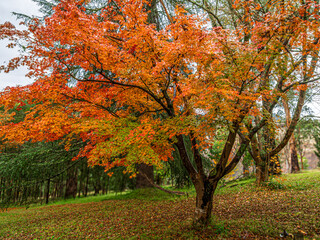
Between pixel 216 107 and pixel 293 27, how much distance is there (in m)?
2.35

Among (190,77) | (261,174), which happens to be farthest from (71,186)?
(190,77)

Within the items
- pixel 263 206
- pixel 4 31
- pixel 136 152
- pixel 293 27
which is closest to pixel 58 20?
pixel 4 31

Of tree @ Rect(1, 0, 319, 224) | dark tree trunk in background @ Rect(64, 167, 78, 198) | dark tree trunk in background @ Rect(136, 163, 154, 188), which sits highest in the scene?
tree @ Rect(1, 0, 319, 224)

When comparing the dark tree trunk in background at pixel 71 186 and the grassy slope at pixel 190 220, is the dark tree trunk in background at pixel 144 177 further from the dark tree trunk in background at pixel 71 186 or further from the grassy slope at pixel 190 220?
the dark tree trunk in background at pixel 71 186

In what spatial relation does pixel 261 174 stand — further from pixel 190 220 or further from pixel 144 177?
pixel 144 177

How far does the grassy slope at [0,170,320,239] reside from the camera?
3975mm

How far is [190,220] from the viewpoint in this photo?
4.84 meters

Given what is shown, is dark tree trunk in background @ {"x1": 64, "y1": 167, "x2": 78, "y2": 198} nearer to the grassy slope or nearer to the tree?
the grassy slope

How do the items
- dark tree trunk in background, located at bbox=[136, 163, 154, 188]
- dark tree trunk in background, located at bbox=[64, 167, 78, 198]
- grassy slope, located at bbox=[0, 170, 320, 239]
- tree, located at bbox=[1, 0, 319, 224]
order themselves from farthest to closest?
dark tree trunk in background, located at bbox=[64, 167, 78, 198] < dark tree trunk in background, located at bbox=[136, 163, 154, 188] < grassy slope, located at bbox=[0, 170, 320, 239] < tree, located at bbox=[1, 0, 319, 224]

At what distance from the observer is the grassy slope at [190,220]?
3.97 m

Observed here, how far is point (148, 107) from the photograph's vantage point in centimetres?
529

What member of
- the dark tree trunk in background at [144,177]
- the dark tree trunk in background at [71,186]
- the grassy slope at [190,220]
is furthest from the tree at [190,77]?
the dark tree trunk in background at [71,186]

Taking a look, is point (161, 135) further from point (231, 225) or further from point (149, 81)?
point (231, 225)

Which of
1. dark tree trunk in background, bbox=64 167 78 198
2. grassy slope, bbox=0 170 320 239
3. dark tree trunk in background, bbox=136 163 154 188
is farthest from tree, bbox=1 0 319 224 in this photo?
dark tree trunk in background, bbox=64 167 78 198
